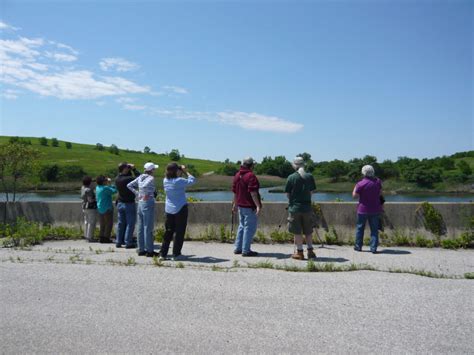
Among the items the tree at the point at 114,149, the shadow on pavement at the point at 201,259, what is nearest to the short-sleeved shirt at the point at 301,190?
the shadow on pavement at the point at 201,259

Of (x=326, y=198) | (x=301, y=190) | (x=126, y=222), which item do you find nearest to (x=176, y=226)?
(x=126, y=222)

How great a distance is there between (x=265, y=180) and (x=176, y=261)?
70.3 feet

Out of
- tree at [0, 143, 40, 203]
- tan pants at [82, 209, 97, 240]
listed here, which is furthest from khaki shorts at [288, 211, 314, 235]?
tree at [0, 143, 40, 203]

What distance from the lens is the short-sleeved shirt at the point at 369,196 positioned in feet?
29.7

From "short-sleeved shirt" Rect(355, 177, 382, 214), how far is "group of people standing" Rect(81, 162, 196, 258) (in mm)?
3599

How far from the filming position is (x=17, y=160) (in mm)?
11469

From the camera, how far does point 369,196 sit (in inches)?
358

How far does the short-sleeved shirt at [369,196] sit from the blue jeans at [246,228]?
236cm

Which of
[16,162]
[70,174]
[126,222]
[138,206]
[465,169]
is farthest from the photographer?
[70,174]

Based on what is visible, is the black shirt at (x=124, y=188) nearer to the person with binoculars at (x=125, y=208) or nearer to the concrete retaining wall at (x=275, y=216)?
the person with binoculars at (x=125, y=208)

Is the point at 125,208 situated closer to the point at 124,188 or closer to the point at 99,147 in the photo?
the point at 124,188

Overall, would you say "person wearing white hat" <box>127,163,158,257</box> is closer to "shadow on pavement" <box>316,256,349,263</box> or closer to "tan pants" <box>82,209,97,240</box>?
"tan pants" <box>82,209,97,240</box>

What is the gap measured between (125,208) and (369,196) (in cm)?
538

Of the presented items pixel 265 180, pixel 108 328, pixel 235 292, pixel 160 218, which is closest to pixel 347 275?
pixel 235 292
